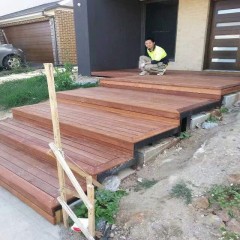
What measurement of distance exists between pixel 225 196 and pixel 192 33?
5616 mm

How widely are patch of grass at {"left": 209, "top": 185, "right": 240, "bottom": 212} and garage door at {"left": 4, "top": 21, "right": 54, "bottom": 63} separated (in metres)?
11.7

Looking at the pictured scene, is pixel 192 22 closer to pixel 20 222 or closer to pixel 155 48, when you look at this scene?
pixel 155 48

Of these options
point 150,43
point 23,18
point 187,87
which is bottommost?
point 187,87

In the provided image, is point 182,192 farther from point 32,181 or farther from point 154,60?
point 154,60

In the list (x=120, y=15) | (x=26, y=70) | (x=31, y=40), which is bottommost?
(x=26, y=70)

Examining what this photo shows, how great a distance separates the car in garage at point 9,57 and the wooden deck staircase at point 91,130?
764 centimetres

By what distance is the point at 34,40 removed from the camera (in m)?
13.3

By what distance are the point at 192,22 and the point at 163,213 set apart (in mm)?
5925

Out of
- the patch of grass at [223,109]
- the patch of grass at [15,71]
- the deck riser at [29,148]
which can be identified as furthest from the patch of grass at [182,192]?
the patch of grass at [15,71]

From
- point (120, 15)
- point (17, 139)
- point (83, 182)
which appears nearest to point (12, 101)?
point (17, 139)

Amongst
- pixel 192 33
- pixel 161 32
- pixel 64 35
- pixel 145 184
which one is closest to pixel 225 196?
pixel 145 184

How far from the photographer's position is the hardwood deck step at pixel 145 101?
11.3 ft

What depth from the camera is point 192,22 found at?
271 inches

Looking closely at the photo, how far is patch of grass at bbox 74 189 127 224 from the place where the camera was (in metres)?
2.15
